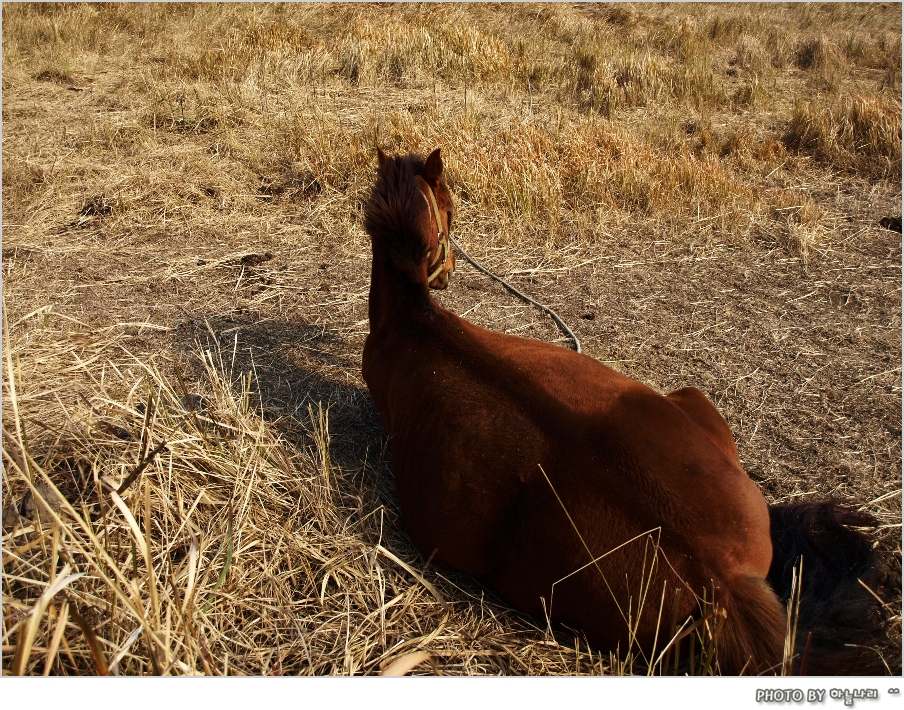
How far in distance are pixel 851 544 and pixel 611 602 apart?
1.12m

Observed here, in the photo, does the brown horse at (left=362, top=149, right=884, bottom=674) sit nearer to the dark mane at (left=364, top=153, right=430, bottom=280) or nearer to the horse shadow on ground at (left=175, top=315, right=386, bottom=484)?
the dark mane at (left=364, top=153, right=430, bottom=280)

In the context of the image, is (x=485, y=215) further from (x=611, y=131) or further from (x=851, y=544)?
(x=851, y=544)

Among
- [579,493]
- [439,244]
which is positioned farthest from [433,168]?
[579,493]

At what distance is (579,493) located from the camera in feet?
7.52

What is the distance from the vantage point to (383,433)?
3.66 meters

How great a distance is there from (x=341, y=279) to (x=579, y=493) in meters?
3.50

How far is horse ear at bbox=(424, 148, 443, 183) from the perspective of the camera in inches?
144

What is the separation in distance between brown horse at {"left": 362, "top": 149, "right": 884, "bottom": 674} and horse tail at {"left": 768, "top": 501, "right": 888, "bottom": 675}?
0.07 m

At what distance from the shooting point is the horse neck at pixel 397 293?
332 cm

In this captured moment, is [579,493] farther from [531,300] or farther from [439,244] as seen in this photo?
[531,300]

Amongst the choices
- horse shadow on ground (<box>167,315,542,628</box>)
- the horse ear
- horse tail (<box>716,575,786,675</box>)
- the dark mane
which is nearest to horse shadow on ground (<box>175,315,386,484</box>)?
horse shadow on ground (<box>167,315,542,628</box>)

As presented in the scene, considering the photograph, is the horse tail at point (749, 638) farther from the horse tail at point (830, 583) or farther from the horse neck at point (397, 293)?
the horse neck at point (397, 293)

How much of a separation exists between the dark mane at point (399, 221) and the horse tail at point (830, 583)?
2.00m

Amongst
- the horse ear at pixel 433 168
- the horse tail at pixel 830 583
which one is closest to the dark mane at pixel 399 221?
the horse ear at pixel 433 168
